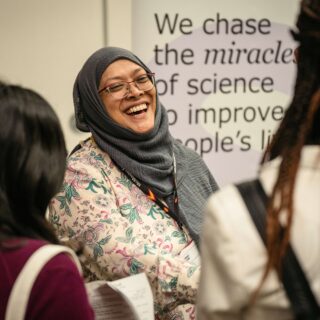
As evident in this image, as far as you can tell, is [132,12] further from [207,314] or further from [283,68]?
[207,314]

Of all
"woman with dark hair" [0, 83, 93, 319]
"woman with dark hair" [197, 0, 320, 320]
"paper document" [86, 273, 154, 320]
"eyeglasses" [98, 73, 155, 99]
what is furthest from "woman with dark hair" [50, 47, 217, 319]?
"woman with dark hair" [197, 0, 320, 320]

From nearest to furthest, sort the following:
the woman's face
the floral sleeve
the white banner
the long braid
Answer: the long braid → the floral sleeve → the woman's face → the white banner

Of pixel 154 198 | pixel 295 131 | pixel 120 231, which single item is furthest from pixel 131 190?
pixel 295 131

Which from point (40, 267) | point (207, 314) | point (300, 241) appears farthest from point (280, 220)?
point (40, 267)

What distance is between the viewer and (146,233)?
5.72 feet

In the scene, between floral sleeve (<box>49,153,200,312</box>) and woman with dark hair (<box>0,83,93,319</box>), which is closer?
woman with dark hair (<box>0,83,93,319</box>)

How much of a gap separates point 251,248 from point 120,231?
93cm

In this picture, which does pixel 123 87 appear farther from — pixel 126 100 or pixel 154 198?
pixel 154 198

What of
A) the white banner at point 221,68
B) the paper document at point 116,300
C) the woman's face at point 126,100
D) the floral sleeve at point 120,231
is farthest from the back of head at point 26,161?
the white banner at point 221,68

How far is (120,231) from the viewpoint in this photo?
5.50 feet

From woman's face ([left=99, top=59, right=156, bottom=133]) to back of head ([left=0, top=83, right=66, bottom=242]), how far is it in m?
0.96

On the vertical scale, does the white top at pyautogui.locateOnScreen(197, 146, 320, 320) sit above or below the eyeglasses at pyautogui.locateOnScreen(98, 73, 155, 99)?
above

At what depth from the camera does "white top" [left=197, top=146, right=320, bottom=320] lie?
0.76 metres

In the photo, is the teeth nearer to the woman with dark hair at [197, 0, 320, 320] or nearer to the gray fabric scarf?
the gray fabric scarf
